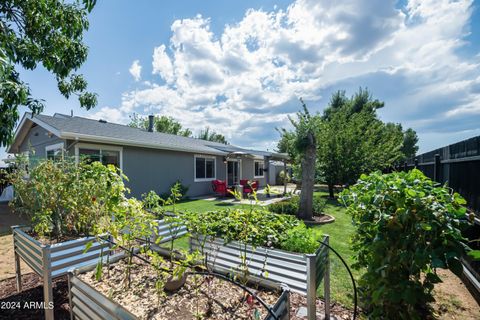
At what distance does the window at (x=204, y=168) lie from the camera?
13351 millimetres

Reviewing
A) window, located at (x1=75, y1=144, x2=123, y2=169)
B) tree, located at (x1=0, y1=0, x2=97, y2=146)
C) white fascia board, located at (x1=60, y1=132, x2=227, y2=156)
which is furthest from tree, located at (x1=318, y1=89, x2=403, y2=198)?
tree, located at (x1=0, y1=0, x2=97, y2=146)

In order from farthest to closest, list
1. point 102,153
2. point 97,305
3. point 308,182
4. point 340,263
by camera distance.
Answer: point 102,153 → point 308,182 → point 340,263 → point 97,305

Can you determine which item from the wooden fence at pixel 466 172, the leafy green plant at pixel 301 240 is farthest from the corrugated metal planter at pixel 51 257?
the wooden fence at pixel 466 172

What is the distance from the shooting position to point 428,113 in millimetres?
8664

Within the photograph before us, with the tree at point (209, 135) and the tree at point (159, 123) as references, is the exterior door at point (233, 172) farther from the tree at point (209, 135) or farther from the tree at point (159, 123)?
the tree at point (209, 135)

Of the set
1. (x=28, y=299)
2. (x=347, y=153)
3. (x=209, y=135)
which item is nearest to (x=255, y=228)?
(x=28, y=299)

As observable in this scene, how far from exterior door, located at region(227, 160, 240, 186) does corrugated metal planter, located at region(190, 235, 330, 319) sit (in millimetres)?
14161

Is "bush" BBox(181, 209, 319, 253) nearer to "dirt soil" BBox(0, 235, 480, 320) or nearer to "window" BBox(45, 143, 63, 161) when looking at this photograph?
"dirt soil" BBox(0, 235, 480, 320)

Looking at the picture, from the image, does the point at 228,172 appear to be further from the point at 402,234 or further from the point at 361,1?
the point at 402,234

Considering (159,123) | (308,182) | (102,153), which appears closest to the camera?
(308,182)

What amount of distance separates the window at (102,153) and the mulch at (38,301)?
18.5ft

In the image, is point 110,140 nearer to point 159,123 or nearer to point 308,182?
point 308,182

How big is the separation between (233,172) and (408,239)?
15.9m

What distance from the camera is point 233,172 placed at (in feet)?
56.7
